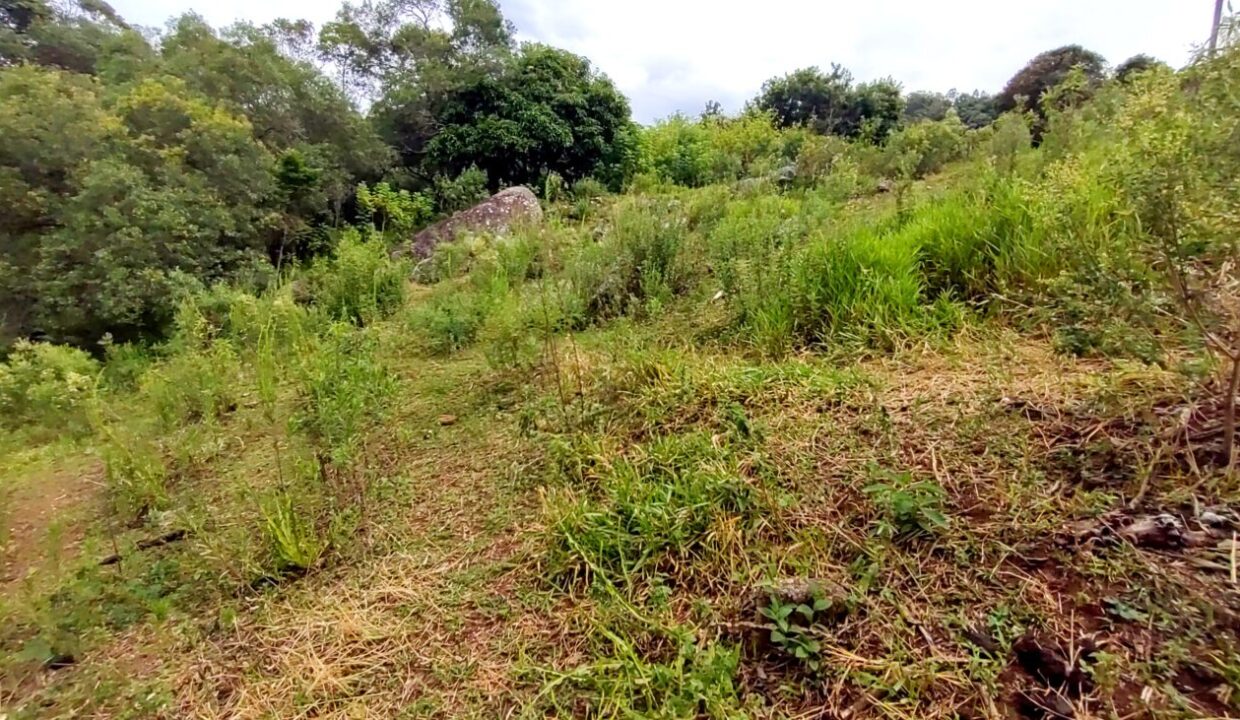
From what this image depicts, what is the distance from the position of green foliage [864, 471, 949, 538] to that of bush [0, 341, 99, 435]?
3236 millimetres

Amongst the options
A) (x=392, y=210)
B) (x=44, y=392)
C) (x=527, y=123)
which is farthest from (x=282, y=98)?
(x=44, y=392)

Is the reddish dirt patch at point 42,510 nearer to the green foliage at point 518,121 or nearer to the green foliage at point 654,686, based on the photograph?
the green foliage at point 654,686

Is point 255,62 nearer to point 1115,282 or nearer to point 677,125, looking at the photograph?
point 677,125

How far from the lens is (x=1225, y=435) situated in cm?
128

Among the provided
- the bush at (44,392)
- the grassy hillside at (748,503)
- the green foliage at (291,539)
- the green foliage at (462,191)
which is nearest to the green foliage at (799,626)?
the grassy hillside at (748,503)

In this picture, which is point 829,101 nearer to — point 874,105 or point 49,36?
point 874,105

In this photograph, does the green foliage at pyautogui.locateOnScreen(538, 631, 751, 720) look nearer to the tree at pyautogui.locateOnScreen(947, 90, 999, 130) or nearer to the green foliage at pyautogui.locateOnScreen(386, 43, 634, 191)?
the green foliage at pyautogui.locateOnScreen(386, 43, 634, 191)

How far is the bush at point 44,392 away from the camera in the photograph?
9.07ft

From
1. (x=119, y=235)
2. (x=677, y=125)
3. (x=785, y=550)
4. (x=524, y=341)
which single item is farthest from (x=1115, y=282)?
(x=677, y=125)

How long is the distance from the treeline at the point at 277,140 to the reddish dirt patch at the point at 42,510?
2.90m

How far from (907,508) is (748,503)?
380mm

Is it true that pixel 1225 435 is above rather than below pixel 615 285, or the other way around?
below

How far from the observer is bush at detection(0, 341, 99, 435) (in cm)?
276

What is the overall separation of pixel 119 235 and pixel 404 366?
458cm
